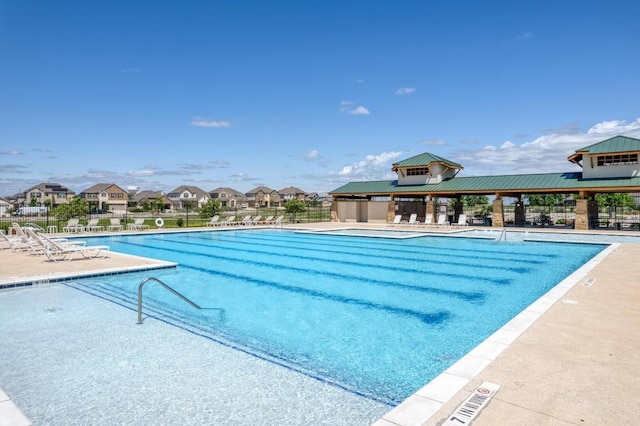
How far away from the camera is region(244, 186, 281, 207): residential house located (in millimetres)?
104938

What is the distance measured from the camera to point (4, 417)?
9.27 feet

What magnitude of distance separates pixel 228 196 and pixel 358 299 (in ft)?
333

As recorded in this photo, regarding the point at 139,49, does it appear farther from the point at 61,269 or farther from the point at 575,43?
the point at 575,43

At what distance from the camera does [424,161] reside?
2714 centimetres

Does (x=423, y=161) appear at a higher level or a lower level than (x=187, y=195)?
lower

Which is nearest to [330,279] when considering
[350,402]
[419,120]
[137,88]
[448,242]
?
[350,402]

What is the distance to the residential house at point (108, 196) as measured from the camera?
78.0 metres

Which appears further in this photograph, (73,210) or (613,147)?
(73,210)

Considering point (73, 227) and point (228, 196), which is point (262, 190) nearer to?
point (228, 196)

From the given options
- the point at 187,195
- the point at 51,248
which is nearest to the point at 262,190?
the point at 187,195

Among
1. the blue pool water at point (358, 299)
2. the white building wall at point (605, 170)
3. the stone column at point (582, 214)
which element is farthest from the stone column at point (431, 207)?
the blue pool water at point (358, 299)

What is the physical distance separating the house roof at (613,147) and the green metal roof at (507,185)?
4.76ft

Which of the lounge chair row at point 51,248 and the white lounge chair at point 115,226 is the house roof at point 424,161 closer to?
the white lounge chair at point 115,226

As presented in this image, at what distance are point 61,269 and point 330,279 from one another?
646 cm
